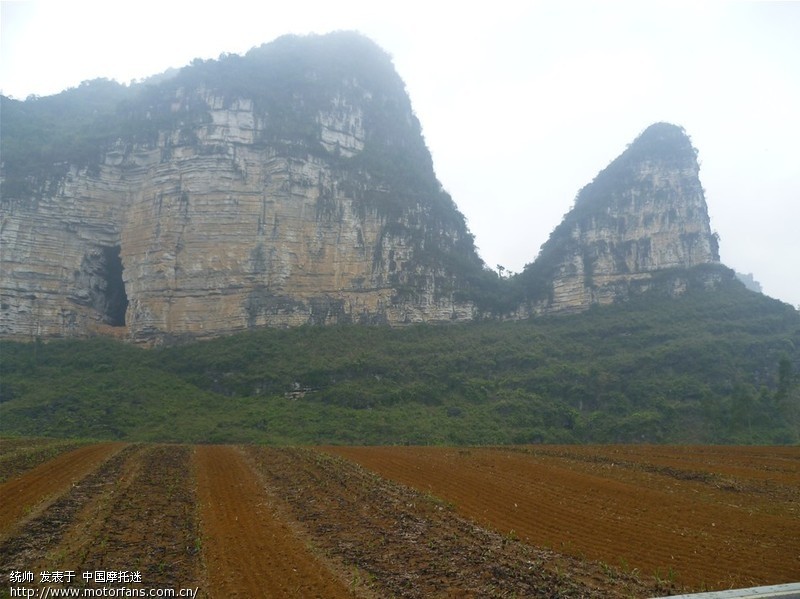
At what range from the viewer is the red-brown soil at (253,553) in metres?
6.92

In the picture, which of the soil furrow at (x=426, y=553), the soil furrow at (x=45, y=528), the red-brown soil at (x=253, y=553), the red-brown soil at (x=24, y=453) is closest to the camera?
the red-brown soil at (x=253, y=553)

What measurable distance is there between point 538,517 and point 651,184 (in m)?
49.0

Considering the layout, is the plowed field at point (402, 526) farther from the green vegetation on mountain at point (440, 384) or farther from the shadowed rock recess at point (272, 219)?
the shadowed rock recess at point (272, 219)

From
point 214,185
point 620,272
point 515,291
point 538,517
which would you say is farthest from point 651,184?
point 538,517

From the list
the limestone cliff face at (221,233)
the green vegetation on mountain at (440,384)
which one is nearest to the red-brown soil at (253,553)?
the green vegetation on mountain at (440,384)

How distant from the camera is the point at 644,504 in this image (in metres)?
12.2

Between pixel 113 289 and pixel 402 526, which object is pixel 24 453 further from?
pixel 113 289

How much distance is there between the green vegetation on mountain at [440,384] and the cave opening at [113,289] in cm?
527

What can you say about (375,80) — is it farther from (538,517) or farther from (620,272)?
(538,517)

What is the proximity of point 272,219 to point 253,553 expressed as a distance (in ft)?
122

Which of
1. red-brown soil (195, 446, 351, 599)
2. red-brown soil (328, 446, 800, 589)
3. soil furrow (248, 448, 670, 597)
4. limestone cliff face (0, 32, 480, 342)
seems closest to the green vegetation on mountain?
limestone cliff face (0, 32, 480, 342)

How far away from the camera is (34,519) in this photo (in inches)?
390

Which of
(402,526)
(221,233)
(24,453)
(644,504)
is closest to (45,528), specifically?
(402,526)

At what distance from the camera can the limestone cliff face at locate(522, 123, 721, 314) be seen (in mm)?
50188
